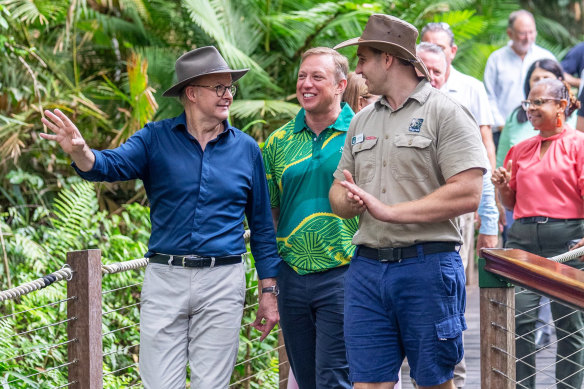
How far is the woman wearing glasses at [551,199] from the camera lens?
16.3ft

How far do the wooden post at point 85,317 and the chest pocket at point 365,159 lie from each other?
55.8 inches

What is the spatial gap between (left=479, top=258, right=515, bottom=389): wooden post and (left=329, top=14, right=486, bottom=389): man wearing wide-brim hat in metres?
0.59

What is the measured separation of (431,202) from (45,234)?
5165 mm

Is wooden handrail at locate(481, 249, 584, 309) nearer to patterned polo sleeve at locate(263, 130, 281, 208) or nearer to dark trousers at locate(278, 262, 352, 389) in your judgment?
dark trousers at locate(278, 262, 352, 389)

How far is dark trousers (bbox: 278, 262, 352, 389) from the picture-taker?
399 centimetres

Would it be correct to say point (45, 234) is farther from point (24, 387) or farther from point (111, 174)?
point (111, 174)

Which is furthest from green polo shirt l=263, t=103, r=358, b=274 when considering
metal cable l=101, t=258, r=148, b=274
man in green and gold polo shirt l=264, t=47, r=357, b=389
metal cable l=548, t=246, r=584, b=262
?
metal cable l=548, t=246, r=584, b=262

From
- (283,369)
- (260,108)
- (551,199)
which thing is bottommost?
(283,369)

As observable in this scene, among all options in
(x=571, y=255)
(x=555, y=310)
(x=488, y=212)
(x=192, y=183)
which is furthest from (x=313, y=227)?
(x=555, y=310)

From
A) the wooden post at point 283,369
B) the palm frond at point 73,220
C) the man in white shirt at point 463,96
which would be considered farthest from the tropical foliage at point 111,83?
the man in white shirt at point 463,96

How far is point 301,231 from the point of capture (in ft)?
13.4

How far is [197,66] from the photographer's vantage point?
399 centimetres

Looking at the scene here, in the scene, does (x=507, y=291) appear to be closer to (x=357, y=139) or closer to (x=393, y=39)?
(x=357, y=139)

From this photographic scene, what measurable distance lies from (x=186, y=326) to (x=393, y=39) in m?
1.53
